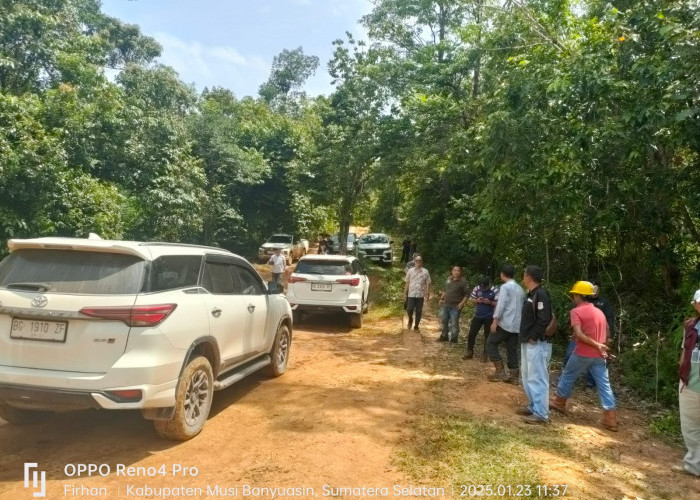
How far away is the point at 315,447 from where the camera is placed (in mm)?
4301

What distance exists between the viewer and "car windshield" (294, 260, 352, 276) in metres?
10.6

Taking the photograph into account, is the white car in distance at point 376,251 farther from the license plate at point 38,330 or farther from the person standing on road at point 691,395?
the license plate at point 38,330

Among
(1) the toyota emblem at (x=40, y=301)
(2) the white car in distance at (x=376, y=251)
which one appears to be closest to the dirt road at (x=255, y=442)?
(1) the toyota emblem at (x=40, y=301)

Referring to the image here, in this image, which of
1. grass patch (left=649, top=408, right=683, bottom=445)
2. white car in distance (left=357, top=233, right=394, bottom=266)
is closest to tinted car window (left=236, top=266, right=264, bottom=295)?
grass patch (left=649, top=408, right=683, bottom=445)

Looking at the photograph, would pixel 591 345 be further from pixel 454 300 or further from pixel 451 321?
pixel 451 321

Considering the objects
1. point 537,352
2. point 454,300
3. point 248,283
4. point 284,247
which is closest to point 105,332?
point 248,283

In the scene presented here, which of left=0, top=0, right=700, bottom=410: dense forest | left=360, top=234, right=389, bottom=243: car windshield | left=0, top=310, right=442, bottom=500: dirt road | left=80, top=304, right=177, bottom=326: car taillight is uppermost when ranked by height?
left=0, top=0, right=700, bottom=410: dense forest

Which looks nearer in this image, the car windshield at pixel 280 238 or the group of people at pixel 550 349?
the group of people at pixel 550 349

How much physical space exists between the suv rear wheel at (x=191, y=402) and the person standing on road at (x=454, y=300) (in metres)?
5.67

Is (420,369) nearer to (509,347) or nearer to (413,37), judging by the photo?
(509,347)

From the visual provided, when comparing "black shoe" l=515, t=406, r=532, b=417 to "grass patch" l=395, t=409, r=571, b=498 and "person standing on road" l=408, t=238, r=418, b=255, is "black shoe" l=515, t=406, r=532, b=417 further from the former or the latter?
"person standing on road" l=408, t=238, r=418, b=255

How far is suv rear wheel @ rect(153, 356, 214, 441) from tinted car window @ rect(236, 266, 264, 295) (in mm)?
1372

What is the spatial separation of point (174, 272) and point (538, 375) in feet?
12.8

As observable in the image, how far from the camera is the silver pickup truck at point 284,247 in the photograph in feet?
76.9
